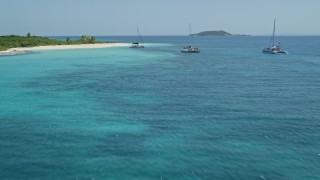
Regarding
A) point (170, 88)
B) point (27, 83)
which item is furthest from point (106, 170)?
point (27, 83)

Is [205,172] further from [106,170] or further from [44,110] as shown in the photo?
[44,110]

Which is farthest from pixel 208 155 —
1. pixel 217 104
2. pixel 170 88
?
pixel 170 88

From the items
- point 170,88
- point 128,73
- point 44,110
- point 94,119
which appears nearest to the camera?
point 94,119

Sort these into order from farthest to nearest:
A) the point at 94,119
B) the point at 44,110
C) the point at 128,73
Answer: the point at 128,73, the point at 44,110, the point at 94,119

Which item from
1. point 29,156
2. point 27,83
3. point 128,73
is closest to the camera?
point 29,156

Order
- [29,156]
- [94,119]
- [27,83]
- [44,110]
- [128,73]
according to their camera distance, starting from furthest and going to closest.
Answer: [128,73]
[27,83]
[44,110]
[94,119]
[29,156]

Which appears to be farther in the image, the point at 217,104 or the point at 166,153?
the point at 217,104

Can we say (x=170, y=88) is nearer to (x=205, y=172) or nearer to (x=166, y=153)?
(x=166, y=153)

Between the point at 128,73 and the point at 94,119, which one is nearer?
the point at 94,119
